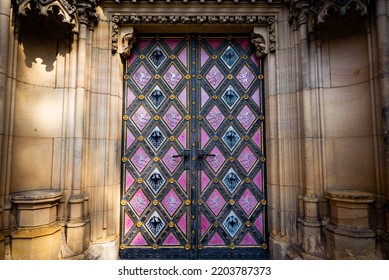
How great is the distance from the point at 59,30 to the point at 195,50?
5.98 ft

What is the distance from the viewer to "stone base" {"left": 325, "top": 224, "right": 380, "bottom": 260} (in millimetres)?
2537

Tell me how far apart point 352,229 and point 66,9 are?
162 inches

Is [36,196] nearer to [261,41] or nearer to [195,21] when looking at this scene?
[195,21]

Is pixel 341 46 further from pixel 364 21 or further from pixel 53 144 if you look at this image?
pixel 53 144

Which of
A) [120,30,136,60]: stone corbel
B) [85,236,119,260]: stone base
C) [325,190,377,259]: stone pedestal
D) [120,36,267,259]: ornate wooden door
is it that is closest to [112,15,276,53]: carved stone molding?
[120,30,136,60]: stone corbel

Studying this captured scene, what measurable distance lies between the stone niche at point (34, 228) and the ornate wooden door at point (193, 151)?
0.94m

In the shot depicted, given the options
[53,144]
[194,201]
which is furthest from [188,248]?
[53,144]

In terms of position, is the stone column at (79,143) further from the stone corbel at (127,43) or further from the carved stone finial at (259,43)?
the carved stone finial at (259,43)

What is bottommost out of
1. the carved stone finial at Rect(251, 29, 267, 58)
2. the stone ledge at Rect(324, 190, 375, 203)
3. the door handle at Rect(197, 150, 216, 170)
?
the stone ledge at Rect(324, 190, 375, 203)

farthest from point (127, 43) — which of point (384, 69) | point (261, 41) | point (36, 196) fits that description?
point (384, 69)

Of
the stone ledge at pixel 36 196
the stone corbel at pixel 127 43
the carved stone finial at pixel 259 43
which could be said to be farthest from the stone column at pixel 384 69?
the stone ledge at pixel 36 196

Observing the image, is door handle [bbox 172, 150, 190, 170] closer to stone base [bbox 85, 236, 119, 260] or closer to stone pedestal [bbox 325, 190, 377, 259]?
stone base [bbox 85, 236, 119, 260]

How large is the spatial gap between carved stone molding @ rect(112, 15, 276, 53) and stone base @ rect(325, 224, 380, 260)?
2473mm

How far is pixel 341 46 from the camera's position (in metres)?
3.01
